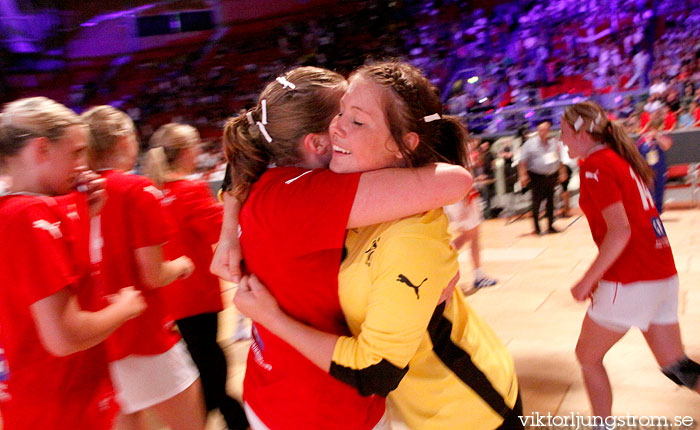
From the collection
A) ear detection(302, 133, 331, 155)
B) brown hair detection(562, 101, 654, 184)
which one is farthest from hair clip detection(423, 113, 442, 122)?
brown hair detection(562, 101, 654, 184)

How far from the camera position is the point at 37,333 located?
1.54m

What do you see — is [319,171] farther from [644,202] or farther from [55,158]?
[644,202]

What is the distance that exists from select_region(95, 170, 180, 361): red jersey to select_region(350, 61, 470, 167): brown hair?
3.91ft

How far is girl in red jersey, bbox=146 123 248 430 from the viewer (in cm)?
276

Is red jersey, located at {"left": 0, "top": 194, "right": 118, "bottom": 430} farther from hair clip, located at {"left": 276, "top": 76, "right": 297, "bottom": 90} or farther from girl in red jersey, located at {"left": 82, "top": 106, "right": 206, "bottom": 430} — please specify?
hair clip, located at {"left": 276, "top": 76, "right": 297, "bottom": 90}

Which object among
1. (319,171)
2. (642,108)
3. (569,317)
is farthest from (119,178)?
(642,108)

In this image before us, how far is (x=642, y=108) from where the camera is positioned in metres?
10.9

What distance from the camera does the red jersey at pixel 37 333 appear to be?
1.43 metres

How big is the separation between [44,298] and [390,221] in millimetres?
916

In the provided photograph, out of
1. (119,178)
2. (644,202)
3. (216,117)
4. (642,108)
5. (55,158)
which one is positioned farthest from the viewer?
(216,117)

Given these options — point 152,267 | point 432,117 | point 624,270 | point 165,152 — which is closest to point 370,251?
point 432,117

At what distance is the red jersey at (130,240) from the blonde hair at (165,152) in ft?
2.05

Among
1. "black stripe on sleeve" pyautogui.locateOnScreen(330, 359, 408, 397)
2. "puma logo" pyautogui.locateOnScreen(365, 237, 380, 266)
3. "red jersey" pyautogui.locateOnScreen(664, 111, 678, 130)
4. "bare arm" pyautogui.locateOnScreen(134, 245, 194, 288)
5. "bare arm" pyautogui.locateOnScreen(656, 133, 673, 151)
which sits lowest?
"red jersey" pyautogui.locateOnScreen(664, 111, 678, 130)

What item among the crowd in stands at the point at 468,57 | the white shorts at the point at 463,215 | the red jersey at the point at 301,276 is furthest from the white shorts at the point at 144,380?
the crowd in stands at the point at 468,57
